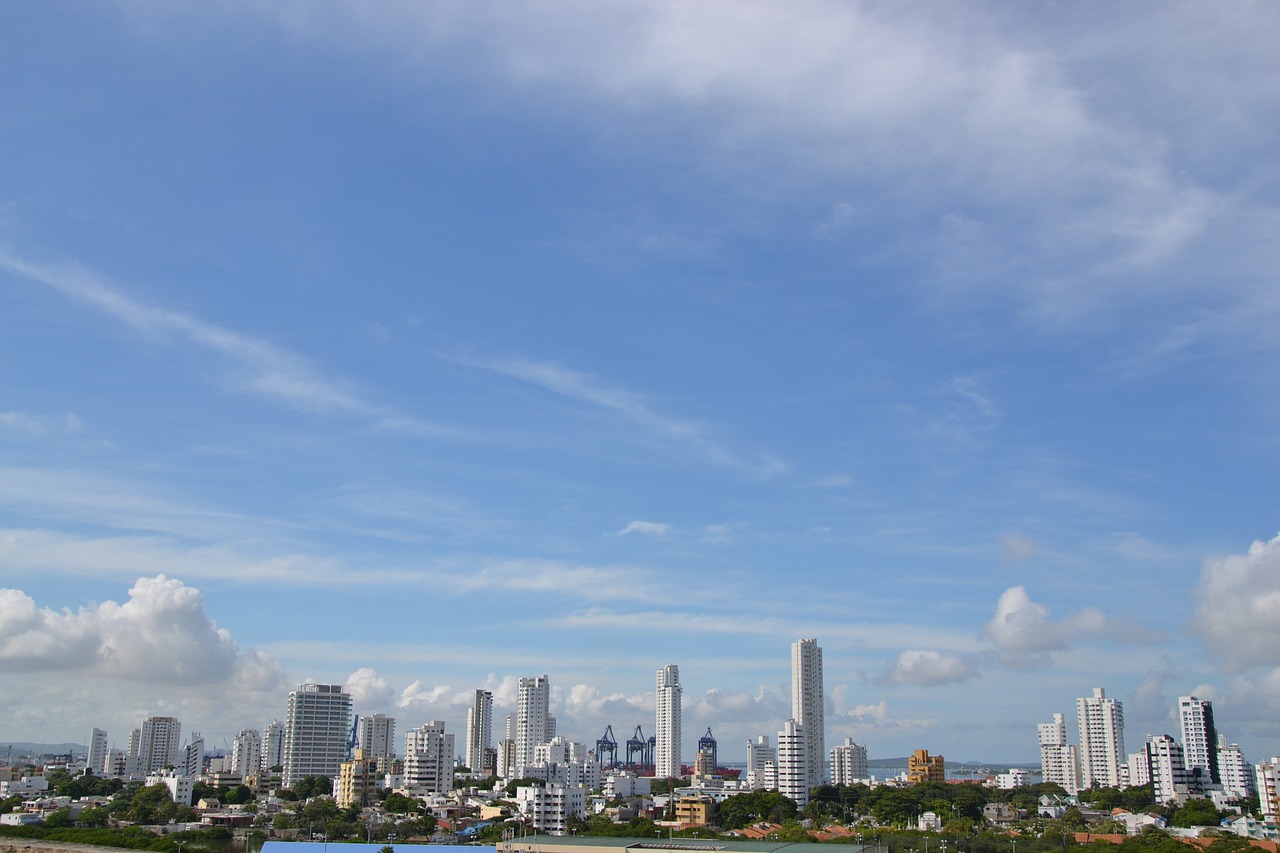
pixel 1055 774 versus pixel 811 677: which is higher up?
pixel 811 677

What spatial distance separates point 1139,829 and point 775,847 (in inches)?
881

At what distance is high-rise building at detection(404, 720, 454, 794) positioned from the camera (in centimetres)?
6056

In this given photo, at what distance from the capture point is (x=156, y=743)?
90.2 meters

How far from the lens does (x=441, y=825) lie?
4428 centimetres

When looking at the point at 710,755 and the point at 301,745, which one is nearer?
the point at 301,745

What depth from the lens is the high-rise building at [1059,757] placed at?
264 feet

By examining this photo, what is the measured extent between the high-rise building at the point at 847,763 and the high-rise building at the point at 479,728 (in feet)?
98.1

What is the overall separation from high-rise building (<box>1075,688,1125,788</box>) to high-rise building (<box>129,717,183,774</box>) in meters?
70.1

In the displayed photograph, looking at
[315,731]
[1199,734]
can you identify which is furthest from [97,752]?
A: [1199,734]

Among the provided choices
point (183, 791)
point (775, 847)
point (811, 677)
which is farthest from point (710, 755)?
point (775, 847)

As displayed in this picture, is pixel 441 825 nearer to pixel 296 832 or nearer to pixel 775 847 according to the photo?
pixel 296 832

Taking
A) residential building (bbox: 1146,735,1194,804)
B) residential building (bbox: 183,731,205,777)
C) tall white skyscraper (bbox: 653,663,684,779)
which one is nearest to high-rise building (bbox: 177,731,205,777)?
residential building (bbox: 183,731,205,777)

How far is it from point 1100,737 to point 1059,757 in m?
5.08

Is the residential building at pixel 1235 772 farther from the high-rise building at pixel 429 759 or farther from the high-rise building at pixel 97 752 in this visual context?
the high-rise building at pixel 97 752
